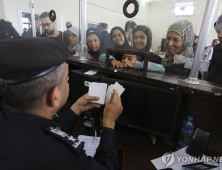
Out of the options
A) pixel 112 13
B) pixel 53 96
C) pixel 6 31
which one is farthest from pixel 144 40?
pixel 6 31

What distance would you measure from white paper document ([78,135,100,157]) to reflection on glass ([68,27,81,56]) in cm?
93

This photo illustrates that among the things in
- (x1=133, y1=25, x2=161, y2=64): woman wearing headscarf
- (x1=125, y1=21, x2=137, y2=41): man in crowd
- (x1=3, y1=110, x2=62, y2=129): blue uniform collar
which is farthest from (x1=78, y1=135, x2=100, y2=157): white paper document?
(x1=125, y1=21, x2=137, y2=41): man in crowd

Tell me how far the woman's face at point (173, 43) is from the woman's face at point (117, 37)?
375 mm

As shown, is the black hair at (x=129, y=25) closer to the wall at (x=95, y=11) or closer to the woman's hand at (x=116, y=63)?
the wall at (x=95, y=11)

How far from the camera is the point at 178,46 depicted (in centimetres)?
95

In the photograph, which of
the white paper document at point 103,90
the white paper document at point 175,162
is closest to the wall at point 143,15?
the white paper document at point 103,90

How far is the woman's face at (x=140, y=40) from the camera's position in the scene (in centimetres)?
105

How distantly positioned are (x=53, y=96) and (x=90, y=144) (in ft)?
1.90

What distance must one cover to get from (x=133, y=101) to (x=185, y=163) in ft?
1.57

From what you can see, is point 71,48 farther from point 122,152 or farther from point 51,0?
point 122,152

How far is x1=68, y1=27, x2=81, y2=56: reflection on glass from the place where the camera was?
1561 mm

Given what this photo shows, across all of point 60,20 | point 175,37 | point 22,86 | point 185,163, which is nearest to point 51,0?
point 60,20

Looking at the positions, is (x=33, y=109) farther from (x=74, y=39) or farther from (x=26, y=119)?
(x=74, y=39)

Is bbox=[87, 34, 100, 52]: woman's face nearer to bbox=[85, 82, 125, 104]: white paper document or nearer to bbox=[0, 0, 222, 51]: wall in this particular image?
bbox=[0, 0, 222, 51]: wall
